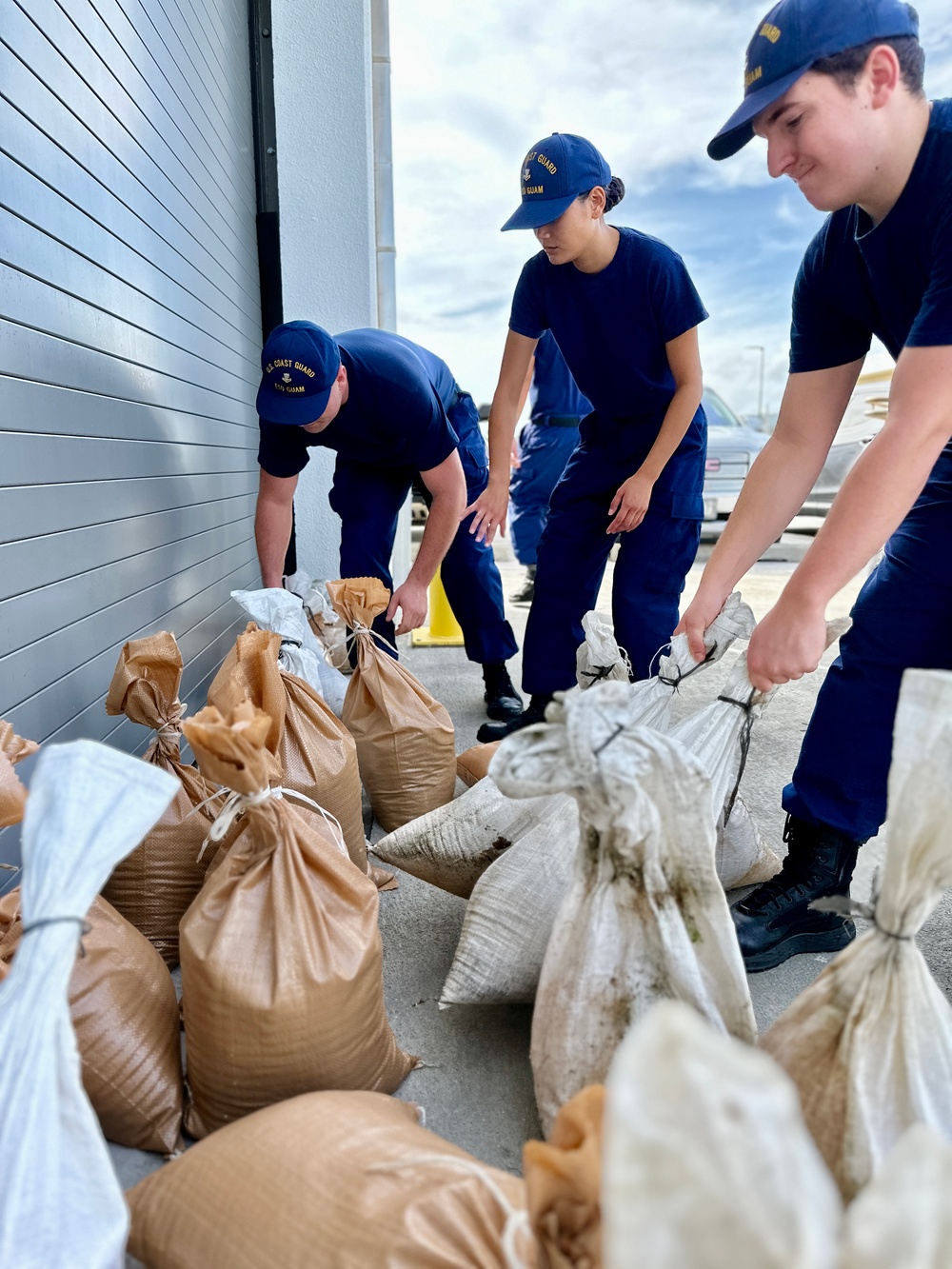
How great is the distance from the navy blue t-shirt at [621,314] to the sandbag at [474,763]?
113 cm

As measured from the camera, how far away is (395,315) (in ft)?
18.0

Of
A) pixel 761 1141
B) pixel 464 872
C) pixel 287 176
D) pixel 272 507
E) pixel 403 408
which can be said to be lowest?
pixel 464 872

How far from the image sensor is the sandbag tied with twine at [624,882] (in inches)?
43.3

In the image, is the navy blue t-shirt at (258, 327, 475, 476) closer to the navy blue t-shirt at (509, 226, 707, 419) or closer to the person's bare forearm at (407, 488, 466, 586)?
the person's bare forearm at (407, 488, 466, 586)

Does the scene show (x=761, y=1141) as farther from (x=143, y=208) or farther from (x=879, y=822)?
(x=143, y=208)

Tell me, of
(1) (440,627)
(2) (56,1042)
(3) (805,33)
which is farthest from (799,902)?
(1) (440,627)

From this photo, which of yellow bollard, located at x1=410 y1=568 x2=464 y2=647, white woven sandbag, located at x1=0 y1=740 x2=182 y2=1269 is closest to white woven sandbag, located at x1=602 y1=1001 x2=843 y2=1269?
white woven sandbag, located at x1=0 y1=740 x2=182 y2=1269

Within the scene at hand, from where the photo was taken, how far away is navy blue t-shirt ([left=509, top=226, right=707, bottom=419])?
2.52 meters

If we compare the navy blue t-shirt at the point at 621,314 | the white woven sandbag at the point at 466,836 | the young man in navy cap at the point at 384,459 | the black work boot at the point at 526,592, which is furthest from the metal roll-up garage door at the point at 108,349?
the black work boot at the point at 526,592

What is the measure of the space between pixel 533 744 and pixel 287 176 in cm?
383

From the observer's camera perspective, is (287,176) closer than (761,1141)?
No

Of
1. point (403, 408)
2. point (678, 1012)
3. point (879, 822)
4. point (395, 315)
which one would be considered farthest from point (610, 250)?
point (395, 315)

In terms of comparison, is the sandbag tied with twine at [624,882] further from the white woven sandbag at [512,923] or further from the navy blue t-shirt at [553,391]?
the navy blue t-shirt at [553,391]

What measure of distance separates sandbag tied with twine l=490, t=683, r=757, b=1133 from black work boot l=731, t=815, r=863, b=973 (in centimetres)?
64
